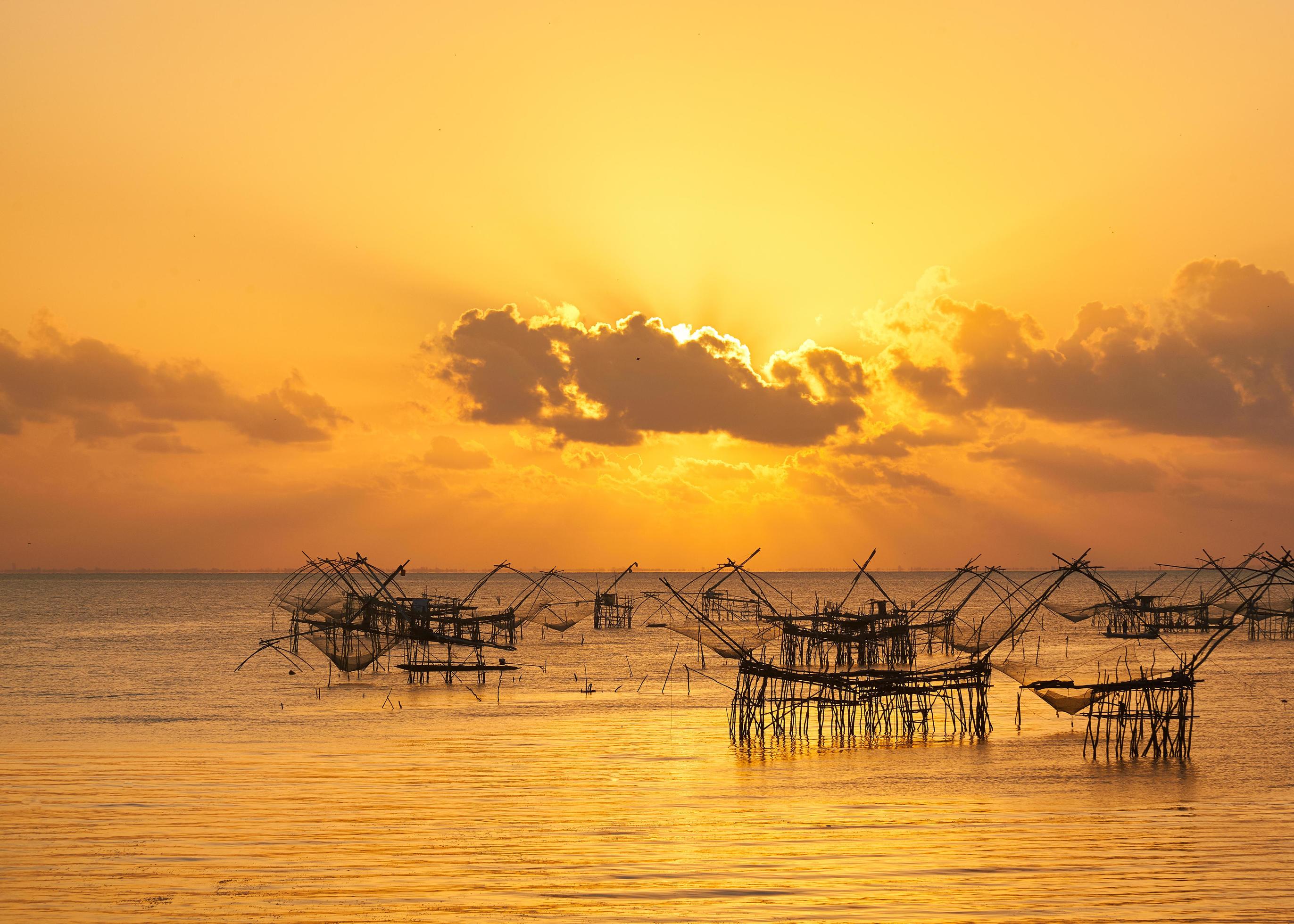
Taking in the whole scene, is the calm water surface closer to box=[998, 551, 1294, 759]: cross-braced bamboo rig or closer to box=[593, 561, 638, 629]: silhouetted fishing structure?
box=[998, 551, 1294, 759]: cross-braced bamboo rig

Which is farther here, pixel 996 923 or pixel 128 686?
pixel 128 686

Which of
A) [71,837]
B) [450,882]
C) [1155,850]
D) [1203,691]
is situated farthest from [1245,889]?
[1203,691]

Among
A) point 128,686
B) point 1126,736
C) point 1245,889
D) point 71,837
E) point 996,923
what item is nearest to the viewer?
point 996,923

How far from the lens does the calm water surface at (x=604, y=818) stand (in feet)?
33.3

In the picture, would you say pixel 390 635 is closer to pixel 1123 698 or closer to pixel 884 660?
pixel 884 660

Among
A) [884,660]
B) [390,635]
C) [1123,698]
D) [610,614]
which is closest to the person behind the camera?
[1123,698]

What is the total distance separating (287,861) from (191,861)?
987mm

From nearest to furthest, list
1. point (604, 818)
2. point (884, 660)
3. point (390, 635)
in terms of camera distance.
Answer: point (604, 818) → point (390, 635) → point (884, 660)

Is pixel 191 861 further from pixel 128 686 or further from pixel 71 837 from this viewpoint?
pixel 128 686

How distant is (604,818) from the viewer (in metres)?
13.5

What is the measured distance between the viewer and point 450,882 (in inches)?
421

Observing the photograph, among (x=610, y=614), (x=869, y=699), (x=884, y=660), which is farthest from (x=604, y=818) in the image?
(x=610, y=614)

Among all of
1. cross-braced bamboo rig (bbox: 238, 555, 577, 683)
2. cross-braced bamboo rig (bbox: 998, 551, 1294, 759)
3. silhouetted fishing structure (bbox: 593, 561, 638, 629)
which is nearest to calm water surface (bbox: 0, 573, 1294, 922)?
cross-braced bamboo rig (bbox: 998, 551, 1294, 759)

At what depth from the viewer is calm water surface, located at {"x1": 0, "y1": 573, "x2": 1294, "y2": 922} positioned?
1015 centimetres
